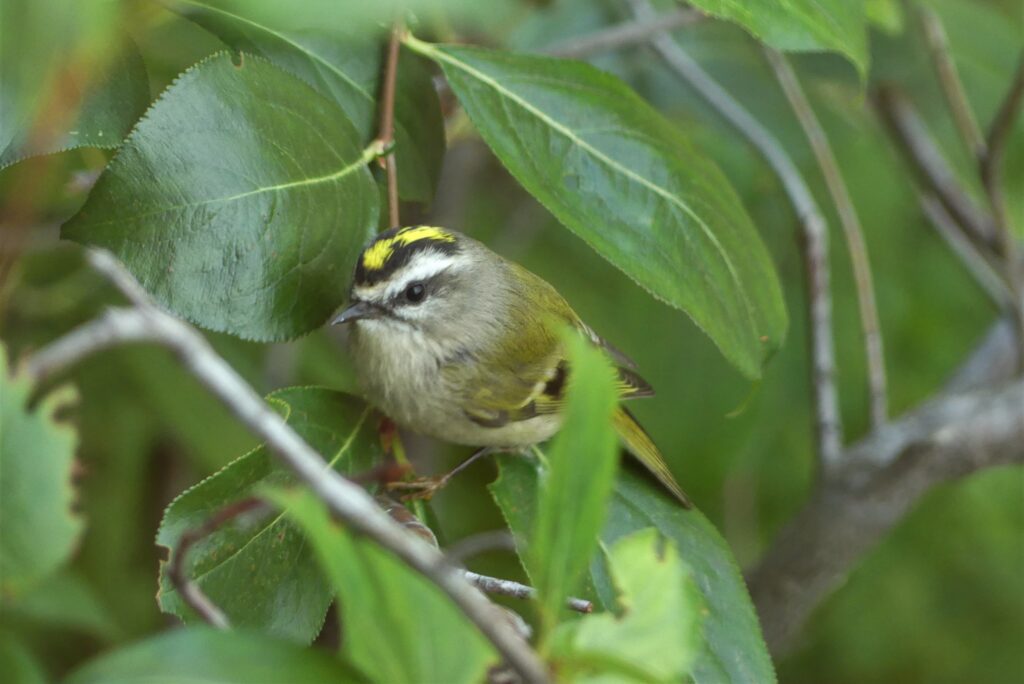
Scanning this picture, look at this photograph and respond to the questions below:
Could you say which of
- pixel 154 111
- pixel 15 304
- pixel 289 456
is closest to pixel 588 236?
pixel 154 111

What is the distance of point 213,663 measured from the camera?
2.33ft

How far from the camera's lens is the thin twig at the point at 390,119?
57.8 inches

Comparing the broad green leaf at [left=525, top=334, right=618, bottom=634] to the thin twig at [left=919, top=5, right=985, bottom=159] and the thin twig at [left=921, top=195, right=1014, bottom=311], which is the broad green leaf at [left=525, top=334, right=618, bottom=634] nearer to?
the thin twig at [left=919, top=5, right=985, bottom=159]

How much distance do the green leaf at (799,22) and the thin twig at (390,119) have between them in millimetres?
446

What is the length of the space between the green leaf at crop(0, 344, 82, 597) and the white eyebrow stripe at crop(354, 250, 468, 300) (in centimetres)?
100

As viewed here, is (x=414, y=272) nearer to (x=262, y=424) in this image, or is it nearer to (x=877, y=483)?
(x=877, y=483)

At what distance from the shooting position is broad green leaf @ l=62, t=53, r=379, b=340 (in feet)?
3.80

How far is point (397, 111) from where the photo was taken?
4.99 ft

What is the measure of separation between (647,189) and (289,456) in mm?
937

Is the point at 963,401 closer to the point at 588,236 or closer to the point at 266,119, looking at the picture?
the point at 588,236

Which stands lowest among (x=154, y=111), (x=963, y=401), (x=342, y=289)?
(x=963, y=401)

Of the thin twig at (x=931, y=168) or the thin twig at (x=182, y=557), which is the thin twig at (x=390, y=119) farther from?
the thin twig at (x=931, y=168)

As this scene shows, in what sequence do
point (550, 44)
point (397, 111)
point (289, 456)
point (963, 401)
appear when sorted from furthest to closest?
point (550, 44)
point (963, 401)
point (397, 111)
point (289, 456)

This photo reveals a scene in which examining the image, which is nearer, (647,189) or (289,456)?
(289,456)
